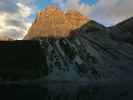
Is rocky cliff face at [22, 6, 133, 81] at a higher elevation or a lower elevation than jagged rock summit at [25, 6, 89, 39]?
lower

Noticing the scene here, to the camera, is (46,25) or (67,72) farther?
(46,25)

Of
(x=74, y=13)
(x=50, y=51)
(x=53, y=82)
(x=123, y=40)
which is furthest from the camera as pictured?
(x=74, y=13)

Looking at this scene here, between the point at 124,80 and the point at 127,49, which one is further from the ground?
the point at 127,49

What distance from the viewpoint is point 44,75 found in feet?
37.9

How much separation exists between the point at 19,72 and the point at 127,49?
3572mm

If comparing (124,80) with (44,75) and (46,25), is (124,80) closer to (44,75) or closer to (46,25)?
(44,75)

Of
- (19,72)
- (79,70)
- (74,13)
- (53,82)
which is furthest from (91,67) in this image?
(74,13)

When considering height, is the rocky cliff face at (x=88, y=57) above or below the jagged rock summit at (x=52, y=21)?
below

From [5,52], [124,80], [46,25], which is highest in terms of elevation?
[46,25]

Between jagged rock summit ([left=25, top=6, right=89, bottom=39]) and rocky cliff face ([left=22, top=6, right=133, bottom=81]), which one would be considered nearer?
rocky cliff face ([left=22, top=6, right=133, bottom=81])

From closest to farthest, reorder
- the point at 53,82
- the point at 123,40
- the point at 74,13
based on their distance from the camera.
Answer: the point at 53,82
the point at 123,40
the point at 74,13

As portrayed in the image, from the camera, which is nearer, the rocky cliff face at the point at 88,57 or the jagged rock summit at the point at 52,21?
the rocky cliff face at the point at 88,57

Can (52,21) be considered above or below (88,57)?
above

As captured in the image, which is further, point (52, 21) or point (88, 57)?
point (52, 21)
